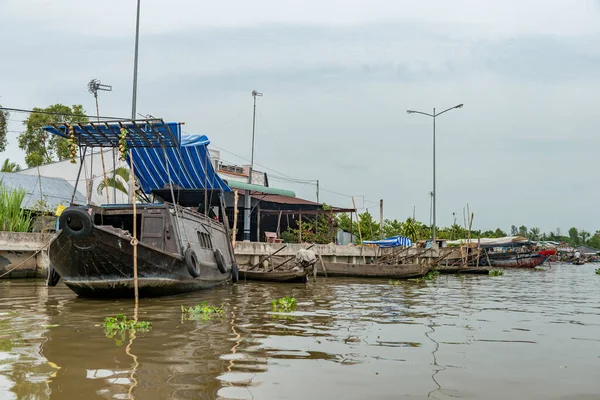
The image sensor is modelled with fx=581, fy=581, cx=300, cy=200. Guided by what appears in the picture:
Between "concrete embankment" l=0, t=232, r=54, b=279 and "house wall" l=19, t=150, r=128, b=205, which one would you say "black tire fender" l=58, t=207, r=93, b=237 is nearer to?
"concrete embankment" l=0, t=232, r=54, b=279

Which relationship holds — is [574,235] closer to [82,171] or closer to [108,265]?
[82,171]

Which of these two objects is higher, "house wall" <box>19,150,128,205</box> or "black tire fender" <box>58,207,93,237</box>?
"house wall" <box>19,150,128,205</box>

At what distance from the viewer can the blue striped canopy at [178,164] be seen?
57.7 feet

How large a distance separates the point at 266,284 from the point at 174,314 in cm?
857

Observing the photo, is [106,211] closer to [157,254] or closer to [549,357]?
[157,254]

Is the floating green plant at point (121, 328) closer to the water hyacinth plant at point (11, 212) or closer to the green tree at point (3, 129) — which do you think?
the water hyacinth plant at point (11, 212)

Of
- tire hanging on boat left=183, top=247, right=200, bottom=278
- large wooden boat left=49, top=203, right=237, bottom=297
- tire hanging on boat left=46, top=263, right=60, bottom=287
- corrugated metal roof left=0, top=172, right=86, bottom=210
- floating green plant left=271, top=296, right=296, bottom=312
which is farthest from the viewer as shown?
corrugated metal roof left=0, top=172, right=86, bottom=210

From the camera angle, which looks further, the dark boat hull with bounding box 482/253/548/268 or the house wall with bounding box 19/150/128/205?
the dark boat hull with bounding box 482/253/548/268

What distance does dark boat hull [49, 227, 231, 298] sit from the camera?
1111cm

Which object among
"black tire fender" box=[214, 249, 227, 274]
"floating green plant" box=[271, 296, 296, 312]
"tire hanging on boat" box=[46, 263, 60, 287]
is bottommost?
"floating green plant" box=[271, 296, 296, 312]

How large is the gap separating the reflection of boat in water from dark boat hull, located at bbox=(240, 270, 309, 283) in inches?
90.5

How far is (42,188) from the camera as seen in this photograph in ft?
85.6

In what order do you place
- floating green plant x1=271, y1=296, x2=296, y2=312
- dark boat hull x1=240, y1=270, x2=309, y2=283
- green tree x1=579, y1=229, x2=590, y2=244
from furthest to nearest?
1. green tree x1=579, y1=229, x2=590, y2=244
2. dark boat hull x1=240, y1=270, x2=309, y2=283
3. floating green plant x1=271, y1=296, x2=296, y2=312

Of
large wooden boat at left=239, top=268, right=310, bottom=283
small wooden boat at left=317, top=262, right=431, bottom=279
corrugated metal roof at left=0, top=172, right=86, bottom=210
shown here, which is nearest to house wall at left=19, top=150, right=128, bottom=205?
corrugated metal roof at left=0, top=172, right=86, bottom=210
